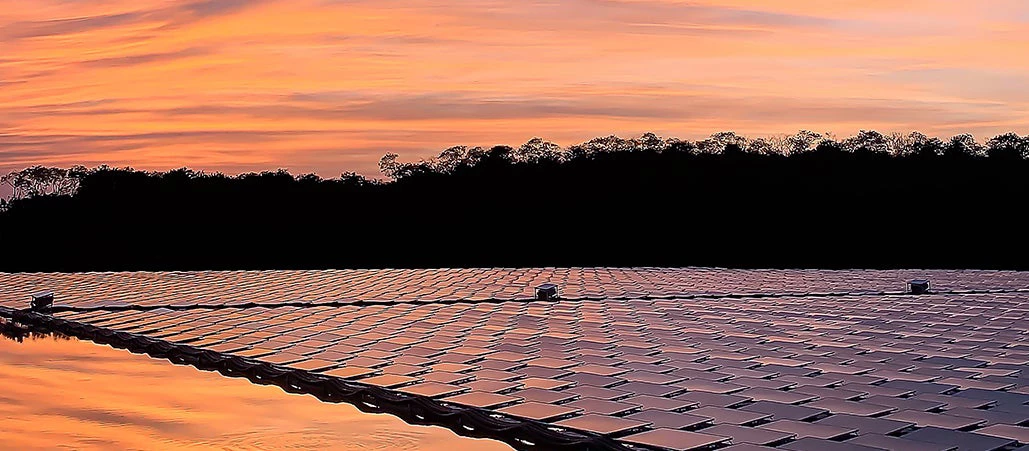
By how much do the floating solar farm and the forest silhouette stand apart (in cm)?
559

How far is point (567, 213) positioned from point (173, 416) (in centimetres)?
1119

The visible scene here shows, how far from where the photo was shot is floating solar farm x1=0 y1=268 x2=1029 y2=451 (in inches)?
102

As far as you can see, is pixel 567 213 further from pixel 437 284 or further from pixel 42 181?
pixel 437 284

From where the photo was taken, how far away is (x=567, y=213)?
45.6 feet

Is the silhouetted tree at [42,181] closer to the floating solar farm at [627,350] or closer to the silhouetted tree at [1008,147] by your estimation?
the floating solar farm at [627,350]

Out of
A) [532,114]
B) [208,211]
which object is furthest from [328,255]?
[532,114]

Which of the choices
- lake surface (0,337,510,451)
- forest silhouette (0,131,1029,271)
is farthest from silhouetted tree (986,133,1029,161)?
lake surface (0,337,510,451)

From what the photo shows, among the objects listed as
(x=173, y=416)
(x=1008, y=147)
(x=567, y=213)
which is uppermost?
(x=1008, y=147)

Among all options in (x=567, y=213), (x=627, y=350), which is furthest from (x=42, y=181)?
(x=627, y=350)

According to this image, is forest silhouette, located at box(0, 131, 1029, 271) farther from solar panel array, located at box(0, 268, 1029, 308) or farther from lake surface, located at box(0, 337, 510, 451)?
lake surface, located at box(0, 337, 510, 451)

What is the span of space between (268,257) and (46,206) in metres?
2.51

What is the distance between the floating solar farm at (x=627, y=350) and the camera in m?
2.59

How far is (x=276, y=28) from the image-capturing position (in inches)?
363

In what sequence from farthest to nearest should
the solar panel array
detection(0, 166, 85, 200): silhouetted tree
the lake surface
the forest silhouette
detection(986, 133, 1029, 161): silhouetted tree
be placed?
detection(986, 133, 1029, 161): silhouetted tree
the forest silhouette
detection(0, 166, 85, 200): silhouetted tree
the solar panel array
the lake surface
